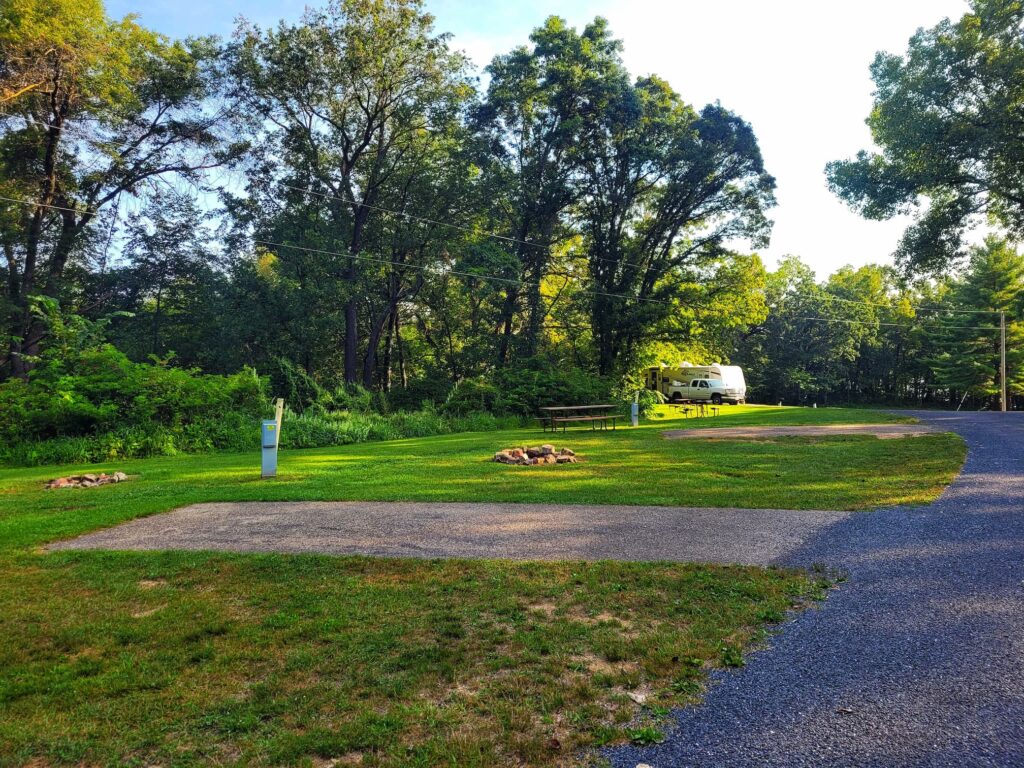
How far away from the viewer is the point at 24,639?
130 inches

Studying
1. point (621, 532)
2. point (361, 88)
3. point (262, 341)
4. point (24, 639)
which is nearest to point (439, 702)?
point (24, 639)

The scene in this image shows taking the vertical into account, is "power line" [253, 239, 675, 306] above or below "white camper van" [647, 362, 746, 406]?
above

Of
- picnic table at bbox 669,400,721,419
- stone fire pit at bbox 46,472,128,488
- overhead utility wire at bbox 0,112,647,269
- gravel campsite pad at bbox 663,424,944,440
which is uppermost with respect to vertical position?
overhead utility wire at bbox 0,112,647,269

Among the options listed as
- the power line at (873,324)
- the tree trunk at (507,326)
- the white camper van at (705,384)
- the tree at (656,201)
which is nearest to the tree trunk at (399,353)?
the tree trunk at (507,326)

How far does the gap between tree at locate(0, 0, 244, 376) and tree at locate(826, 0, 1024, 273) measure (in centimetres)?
2553

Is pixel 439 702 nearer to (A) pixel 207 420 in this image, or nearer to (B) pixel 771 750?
(B) pixel 771 750

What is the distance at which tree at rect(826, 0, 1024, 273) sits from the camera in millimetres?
18359

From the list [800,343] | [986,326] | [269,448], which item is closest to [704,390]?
[800,343]

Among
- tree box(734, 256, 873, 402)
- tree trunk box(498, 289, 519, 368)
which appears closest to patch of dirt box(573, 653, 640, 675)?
tree trunk box(498, 289, 519, 368)

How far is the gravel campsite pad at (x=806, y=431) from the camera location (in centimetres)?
1468

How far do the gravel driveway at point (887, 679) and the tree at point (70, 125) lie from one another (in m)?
21.8

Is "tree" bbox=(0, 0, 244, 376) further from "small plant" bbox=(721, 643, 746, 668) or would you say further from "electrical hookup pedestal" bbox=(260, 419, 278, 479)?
"small plant" bbox=(721, 643, 746, 668)

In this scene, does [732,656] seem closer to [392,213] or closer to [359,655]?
[359,655]

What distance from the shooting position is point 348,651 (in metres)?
3.11
